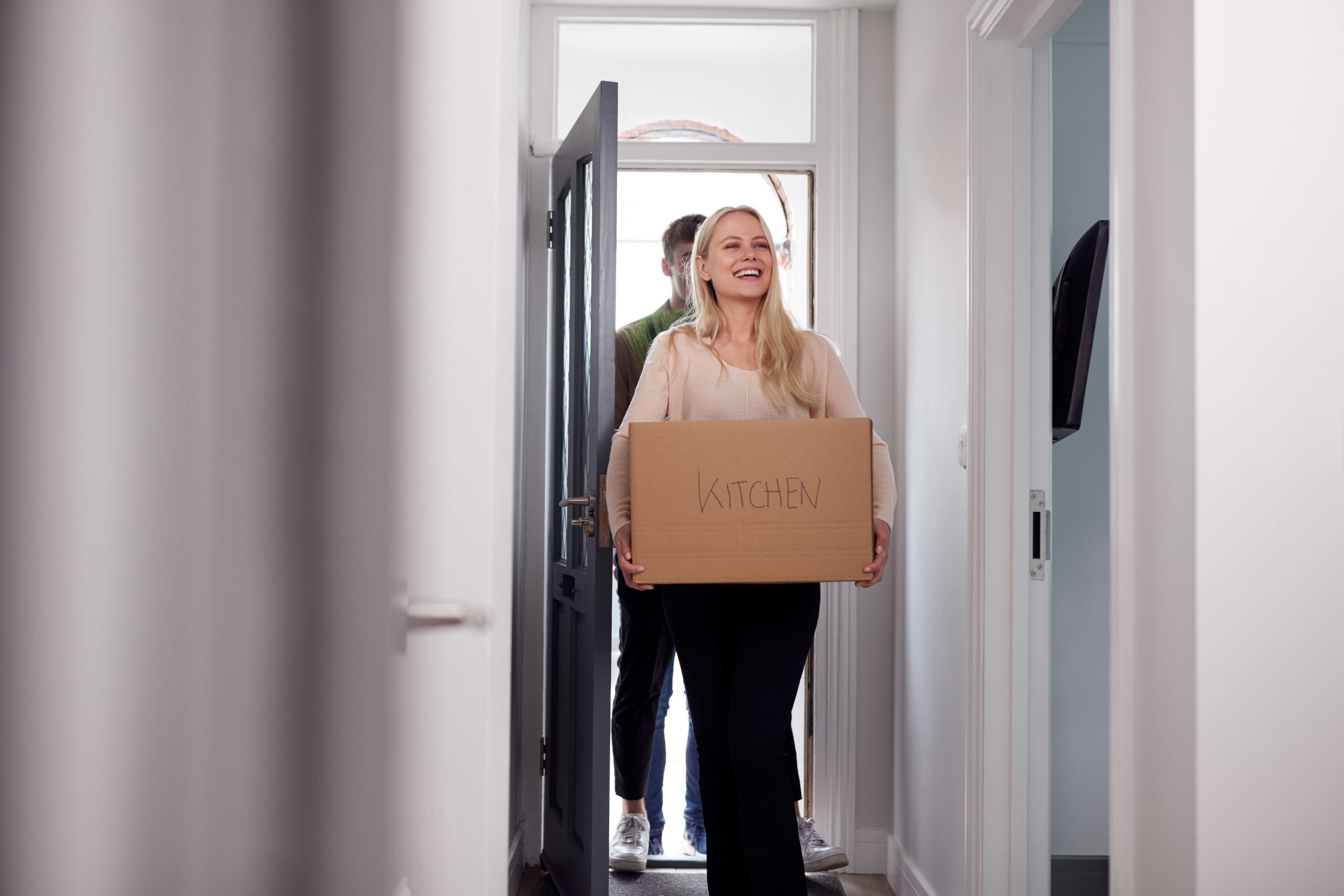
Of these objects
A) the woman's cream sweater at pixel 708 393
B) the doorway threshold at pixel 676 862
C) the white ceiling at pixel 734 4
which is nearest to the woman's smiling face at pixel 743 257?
the woman's cream sweater at pixel 708 393

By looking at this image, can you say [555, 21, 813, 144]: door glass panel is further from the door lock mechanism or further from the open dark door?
the door lock mechanism

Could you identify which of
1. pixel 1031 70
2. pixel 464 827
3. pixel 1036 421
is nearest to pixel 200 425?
pixel 464 827

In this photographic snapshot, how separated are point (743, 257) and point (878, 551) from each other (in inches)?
23.7

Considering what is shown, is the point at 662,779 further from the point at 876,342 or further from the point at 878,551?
the point at 876,342

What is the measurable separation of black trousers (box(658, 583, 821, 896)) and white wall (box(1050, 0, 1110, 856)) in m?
0.78

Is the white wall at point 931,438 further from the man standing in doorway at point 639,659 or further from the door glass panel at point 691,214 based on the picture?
the man standing in doorway at point 639,659

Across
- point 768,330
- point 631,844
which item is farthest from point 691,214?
point 631,844

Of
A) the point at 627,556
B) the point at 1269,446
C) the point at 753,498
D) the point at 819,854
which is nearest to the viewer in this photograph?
the point at 1269,446

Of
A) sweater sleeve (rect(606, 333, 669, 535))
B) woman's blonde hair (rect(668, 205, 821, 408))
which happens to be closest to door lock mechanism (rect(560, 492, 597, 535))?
sweater sleeve (rect(606, 333, 669, 535))

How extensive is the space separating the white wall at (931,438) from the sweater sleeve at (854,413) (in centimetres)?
25

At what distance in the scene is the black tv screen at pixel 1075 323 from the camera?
1.55 meters

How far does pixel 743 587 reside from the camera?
148cm

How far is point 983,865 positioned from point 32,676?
1.66 metres

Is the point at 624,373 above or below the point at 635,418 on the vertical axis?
above
